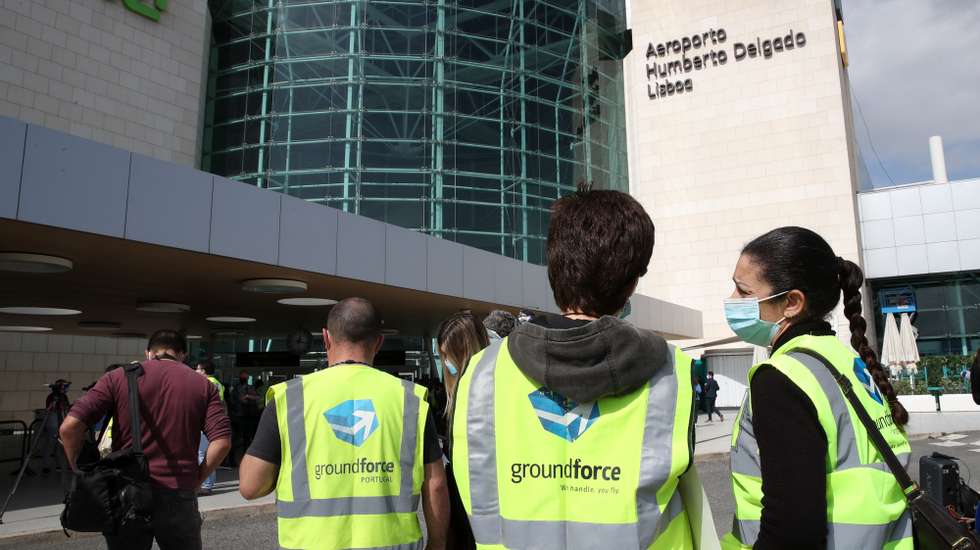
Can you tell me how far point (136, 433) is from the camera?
3559 millimetres

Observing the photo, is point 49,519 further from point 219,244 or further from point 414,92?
point 414,92

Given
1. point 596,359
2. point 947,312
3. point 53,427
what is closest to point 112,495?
point 596,359

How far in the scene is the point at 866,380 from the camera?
1860 millimetres

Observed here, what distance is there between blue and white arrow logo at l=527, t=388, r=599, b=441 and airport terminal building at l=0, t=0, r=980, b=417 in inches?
506

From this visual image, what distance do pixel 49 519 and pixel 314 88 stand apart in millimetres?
23759

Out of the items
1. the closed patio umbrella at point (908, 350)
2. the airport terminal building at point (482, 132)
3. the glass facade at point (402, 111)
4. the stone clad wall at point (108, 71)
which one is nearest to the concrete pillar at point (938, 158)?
the airport terminal building at point (482, 132)

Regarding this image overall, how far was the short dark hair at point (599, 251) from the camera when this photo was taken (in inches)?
64.7

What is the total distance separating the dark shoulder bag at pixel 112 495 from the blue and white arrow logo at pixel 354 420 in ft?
5.07

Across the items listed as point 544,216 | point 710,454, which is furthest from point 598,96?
point 710,454

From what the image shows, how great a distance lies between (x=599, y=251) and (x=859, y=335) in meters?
1.05

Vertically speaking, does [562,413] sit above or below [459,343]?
below

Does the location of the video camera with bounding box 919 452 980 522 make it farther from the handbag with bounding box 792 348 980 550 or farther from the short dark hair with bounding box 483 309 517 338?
the short dark hair with bounding box 483 309 517 338

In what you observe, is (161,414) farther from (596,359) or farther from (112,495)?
(596,359)

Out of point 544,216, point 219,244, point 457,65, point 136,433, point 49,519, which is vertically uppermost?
point 457,65
